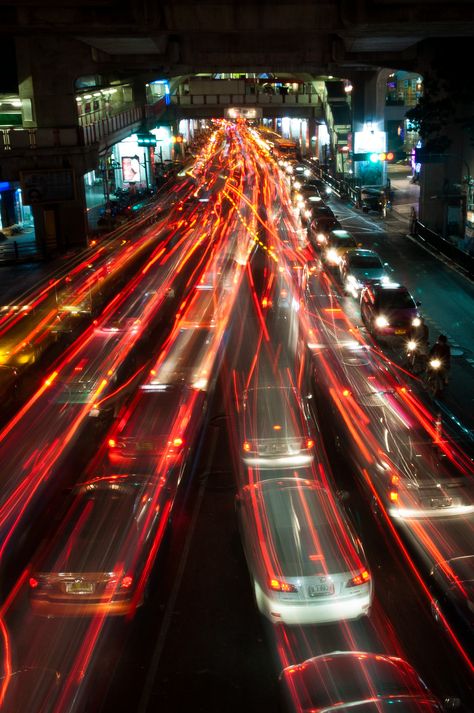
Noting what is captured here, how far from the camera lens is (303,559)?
886cm

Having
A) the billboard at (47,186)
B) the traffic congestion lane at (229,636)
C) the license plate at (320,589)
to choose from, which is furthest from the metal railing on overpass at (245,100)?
the license plate at (320,589)

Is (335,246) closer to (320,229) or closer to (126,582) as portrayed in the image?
(320,229)

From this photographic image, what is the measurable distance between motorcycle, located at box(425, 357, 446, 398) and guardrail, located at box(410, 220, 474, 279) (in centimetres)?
1268

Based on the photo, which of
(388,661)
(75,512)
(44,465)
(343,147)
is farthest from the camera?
(343,147)

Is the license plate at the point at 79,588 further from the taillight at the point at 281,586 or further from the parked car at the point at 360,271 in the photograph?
the parked car at the point at 360,271

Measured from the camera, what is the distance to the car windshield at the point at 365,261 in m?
27.9

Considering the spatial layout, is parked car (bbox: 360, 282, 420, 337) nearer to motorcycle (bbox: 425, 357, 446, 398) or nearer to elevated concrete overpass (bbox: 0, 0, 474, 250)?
motorcycle (bbox: 425, 357, 446, 398)

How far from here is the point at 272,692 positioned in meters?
7.97

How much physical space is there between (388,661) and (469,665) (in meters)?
1.81

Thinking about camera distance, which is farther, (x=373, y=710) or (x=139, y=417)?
(x=139, y=417)

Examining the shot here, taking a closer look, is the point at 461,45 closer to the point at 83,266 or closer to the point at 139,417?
the point at 83,266

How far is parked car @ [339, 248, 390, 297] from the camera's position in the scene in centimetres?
2697

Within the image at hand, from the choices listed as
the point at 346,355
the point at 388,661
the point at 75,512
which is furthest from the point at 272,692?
the point at 346,355

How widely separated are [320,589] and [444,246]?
27232 millimetres
